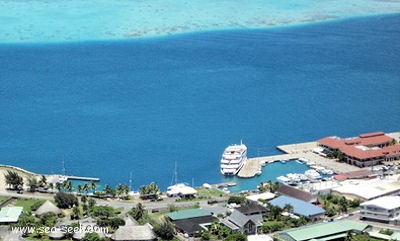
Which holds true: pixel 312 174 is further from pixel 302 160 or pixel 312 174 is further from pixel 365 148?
pixel 365 148

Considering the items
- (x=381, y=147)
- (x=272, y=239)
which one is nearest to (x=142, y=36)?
(x=381, y=147)

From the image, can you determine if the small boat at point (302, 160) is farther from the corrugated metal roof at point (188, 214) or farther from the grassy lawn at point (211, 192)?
the corrugated metal roof at point (188, 214)

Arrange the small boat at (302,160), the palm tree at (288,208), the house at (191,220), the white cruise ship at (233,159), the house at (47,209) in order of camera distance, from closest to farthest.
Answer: the house at (191,220), the house at (47,209), the palm tree at (288,208), the white cruise ship at (233,159), the small boat at (302,160)

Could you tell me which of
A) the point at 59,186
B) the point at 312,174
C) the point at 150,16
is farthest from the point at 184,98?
the point at 150,16

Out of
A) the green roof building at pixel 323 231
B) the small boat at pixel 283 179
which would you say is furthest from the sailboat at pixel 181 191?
the green roof building at pixel 323 231

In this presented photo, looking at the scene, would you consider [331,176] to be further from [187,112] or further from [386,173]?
[187,112]

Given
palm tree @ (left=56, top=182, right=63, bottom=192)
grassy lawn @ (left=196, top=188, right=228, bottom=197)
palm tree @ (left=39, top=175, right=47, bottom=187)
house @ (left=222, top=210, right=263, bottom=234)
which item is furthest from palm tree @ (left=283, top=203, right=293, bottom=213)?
palm tree @ (left=39, top=175, right=47, bottom=187)

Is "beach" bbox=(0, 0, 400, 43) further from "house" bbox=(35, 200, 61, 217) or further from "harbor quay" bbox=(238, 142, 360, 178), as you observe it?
"house" bbox=(35, 200, 61, 217)
